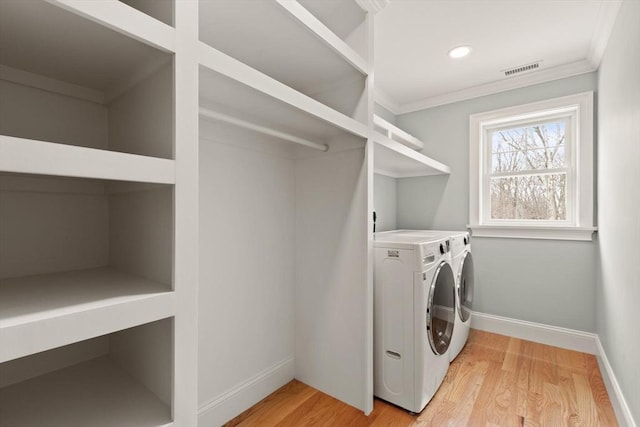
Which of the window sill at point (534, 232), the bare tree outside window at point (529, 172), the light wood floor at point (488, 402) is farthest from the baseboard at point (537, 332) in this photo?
the bare tree outside window at point (529, 172)

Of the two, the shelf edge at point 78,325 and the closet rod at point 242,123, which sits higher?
the closet rod at point 242,123

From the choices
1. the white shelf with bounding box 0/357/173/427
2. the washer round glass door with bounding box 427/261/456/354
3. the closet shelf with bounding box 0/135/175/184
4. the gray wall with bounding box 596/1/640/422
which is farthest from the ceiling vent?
the white shelf with bounding box 0/357/173/427

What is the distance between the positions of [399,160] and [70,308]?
2.20m

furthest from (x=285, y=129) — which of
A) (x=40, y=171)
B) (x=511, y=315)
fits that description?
(x=511, y=315)

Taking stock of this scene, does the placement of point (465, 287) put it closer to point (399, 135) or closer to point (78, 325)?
point (399, 135)

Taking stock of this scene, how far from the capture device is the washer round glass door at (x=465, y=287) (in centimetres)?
231

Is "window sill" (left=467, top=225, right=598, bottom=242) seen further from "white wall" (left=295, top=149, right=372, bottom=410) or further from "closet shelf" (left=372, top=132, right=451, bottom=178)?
"white wall" (left=295, top=149, right=372, bottom=410)

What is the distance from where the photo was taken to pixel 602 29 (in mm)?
1963

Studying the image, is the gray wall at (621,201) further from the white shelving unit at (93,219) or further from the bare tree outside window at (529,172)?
the white shelving unit at (93,219)

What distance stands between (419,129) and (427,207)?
87 cm

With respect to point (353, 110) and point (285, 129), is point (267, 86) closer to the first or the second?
point (285, 129)

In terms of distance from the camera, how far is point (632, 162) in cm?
→ 143

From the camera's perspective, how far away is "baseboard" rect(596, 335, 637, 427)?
4.88ft

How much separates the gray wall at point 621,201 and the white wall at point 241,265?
177cm
